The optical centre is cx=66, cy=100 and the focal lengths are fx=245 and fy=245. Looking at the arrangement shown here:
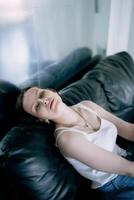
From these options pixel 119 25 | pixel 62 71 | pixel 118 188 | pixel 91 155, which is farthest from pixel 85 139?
pixel 119 25

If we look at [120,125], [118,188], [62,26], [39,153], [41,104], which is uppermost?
[62,26]

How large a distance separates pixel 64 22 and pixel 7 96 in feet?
3.23

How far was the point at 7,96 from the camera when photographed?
124cm

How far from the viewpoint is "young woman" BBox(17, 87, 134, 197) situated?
1124 millimetres

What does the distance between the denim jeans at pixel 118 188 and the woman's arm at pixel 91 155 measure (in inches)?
5.3

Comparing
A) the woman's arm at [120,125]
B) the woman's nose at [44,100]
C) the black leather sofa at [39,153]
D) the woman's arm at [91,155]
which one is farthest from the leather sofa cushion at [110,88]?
the woman's arm at [91,155]

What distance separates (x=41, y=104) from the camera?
3.90 ft

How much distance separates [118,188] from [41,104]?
58 centimetres

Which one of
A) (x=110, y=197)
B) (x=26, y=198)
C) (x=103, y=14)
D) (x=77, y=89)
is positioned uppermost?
(x=103, y=14)

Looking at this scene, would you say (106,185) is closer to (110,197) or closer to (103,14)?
(110,197)

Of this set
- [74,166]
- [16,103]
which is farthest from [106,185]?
[16,103]

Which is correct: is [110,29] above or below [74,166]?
above

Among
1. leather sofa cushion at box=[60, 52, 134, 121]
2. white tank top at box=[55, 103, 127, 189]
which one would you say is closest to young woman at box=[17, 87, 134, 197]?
white tank top at box=[55, 103, 127, 189]

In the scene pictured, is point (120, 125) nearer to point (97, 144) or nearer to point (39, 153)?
point (97, 144)
